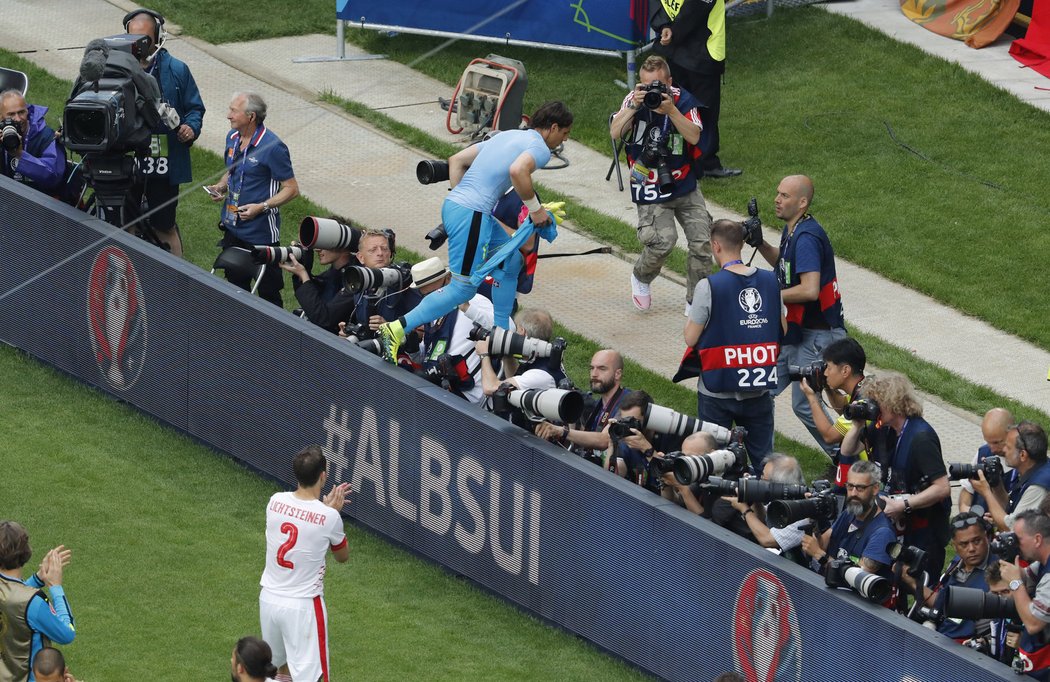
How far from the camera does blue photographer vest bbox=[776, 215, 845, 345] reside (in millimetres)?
11117

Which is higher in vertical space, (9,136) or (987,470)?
(987,470)

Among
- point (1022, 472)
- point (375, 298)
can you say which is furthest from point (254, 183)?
point (1022, 472)

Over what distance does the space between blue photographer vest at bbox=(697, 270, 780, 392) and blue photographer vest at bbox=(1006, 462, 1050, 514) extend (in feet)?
5.70

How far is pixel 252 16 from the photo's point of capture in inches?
756

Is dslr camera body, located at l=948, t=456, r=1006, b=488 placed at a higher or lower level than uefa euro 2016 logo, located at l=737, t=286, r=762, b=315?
lower

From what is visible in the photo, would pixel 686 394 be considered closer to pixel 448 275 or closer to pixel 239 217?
pixel 448 275

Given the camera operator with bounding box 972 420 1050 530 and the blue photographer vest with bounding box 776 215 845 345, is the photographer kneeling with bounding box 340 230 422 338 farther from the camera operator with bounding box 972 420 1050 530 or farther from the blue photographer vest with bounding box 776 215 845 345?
the camera operator with bounding box 972 420 1050 530

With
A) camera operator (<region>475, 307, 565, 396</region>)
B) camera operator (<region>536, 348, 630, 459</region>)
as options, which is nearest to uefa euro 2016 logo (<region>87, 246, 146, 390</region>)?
camera operator (<region>475, 307, 565, 396</region>)

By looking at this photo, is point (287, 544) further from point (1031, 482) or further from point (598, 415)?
point (1031, 482)

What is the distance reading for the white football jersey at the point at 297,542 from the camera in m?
8.62

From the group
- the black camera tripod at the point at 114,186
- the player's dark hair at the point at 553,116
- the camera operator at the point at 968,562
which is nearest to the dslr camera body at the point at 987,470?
the camera operator at the point at 968,562

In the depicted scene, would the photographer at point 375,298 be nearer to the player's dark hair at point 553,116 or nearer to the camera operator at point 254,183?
the camera operator at point 254,183

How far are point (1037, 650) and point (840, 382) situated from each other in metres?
2.46

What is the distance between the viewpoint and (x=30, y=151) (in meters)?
13.0
